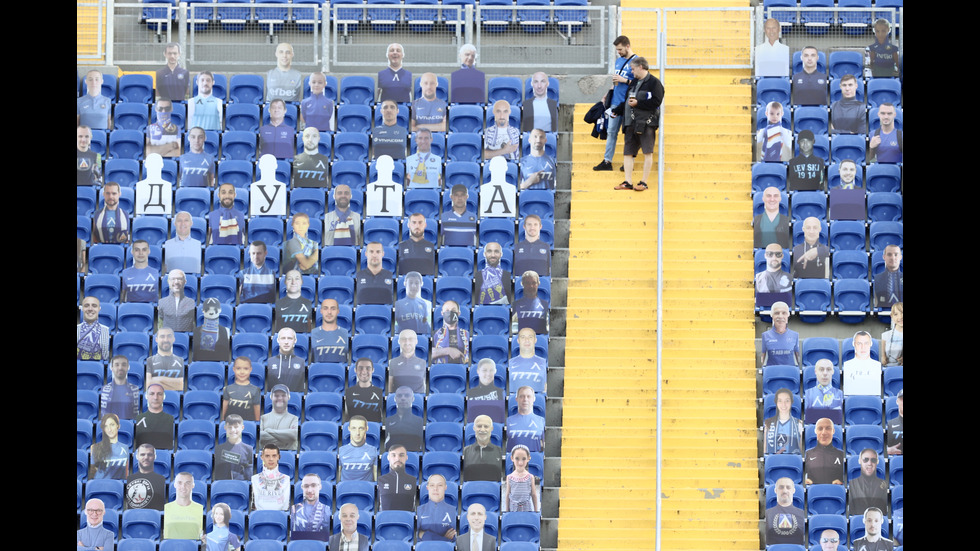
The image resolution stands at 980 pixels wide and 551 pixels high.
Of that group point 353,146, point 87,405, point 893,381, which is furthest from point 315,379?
point 893,381

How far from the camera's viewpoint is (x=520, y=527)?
15.3m

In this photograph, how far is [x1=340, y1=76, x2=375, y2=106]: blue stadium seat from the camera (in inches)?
716

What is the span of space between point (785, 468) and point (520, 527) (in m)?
2.38

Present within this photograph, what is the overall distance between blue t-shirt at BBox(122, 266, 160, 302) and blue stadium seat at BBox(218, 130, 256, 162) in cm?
160

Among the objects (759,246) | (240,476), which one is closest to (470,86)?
(759,246)

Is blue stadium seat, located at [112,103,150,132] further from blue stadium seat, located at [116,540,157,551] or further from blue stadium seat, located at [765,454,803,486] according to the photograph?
blue stadium seat, located at [765,454,803,486]

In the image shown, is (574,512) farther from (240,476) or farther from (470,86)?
(470,86)

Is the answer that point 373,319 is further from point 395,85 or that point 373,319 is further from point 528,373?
point 395,85

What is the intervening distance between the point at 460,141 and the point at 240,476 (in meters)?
4.14

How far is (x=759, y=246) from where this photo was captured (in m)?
17.1

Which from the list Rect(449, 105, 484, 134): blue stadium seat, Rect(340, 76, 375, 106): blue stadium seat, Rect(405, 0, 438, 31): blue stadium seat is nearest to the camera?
Rect(449, 105, 484, 134): blue stadium seat

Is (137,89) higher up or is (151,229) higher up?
(137,89)

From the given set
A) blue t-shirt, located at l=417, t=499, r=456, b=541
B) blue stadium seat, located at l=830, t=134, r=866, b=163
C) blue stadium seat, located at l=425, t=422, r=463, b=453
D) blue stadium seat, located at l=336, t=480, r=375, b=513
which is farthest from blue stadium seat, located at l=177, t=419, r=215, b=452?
blue stadium seat, located at l=830, t=134, r=866, b=163

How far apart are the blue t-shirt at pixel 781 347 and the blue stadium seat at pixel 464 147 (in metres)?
3.44
